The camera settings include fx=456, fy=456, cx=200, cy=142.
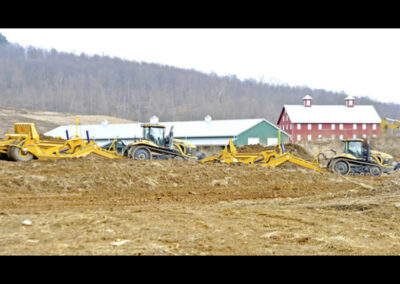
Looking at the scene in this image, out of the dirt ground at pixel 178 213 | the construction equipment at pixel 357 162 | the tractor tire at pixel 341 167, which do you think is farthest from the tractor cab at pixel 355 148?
the dirt ground at pixel 178 213

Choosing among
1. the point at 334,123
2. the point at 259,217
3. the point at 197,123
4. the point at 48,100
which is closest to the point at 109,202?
the point at 259,217

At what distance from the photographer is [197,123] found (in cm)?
5141

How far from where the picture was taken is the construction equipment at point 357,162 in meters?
25.5

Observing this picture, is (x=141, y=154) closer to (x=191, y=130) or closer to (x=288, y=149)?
(x=288, y=149)

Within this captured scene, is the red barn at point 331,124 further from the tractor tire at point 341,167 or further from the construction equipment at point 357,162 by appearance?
the tractor tire at point 341,167

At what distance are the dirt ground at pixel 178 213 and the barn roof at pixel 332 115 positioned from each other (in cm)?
4260

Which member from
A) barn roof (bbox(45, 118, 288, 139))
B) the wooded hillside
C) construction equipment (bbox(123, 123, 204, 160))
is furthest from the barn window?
the wooded hillside

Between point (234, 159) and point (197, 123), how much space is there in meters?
28.6

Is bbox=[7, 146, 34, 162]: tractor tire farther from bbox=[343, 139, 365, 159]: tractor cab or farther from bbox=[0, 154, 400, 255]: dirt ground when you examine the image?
bbox=[343, 139, 365, 159]: tractor cab

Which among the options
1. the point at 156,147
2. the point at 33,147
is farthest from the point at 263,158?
the point at 33,147

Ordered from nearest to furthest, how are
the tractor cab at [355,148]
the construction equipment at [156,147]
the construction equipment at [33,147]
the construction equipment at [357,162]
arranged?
the construction equipment at [33,147] → the construction equipment at [156,147] → the construction equipment at [357,162] → the tractor cab at [355,148]

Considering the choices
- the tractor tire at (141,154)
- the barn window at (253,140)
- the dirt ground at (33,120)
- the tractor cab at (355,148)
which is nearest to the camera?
the tractor tire at (141,154)

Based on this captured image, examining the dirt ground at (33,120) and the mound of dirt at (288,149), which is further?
the dirt ground at (33,120)

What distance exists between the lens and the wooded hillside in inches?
3654
